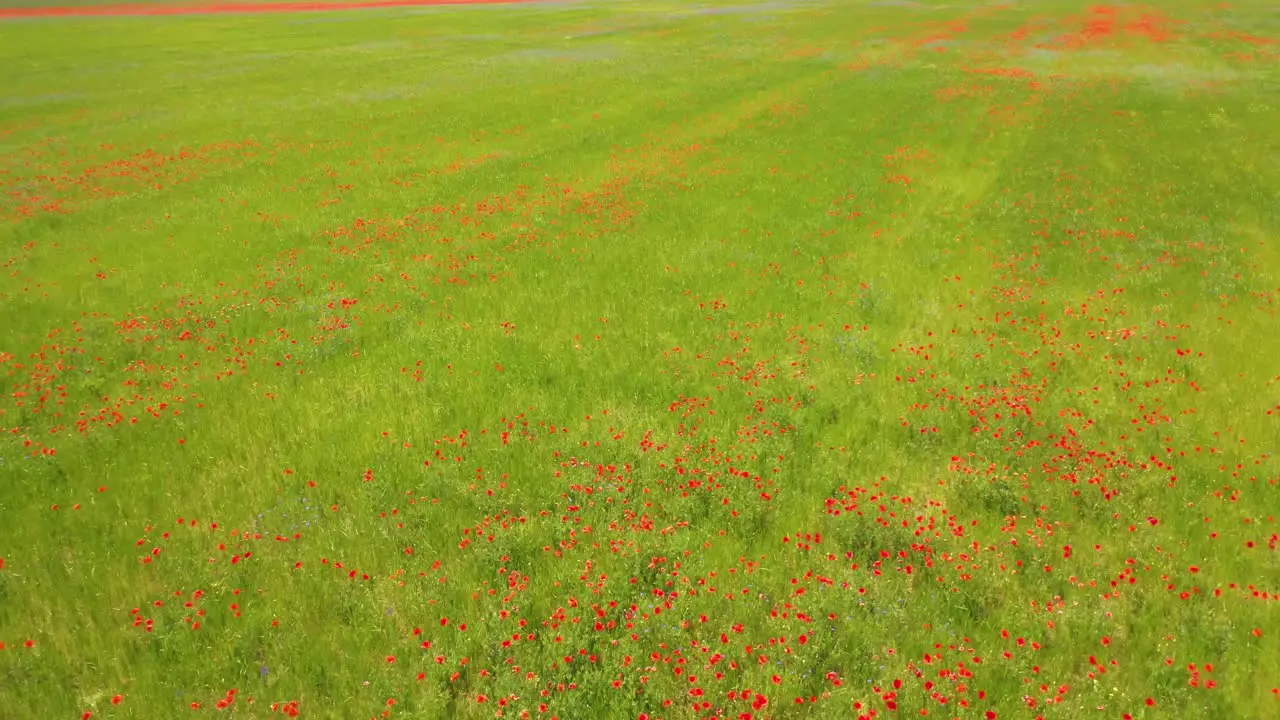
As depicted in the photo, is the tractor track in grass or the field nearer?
the field

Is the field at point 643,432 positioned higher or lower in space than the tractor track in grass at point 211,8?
lower

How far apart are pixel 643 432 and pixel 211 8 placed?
91.2 m

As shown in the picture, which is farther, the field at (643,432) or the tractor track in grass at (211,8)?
the tractor track in grass at (211,8)

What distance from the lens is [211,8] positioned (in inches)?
3004

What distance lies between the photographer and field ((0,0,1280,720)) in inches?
223

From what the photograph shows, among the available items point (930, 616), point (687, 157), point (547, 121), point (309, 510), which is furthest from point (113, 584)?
point (547, 121)

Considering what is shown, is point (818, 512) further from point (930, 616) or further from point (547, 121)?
point (547, 121)

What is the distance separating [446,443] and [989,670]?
6173 mm

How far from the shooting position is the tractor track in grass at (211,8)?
69.1 m

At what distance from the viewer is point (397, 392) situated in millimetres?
9781

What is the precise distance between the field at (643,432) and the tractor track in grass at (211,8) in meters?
63.6

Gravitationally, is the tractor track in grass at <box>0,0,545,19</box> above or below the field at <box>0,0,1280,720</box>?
above

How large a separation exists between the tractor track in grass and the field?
6357 cm

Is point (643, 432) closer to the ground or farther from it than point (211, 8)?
closer to the ground
